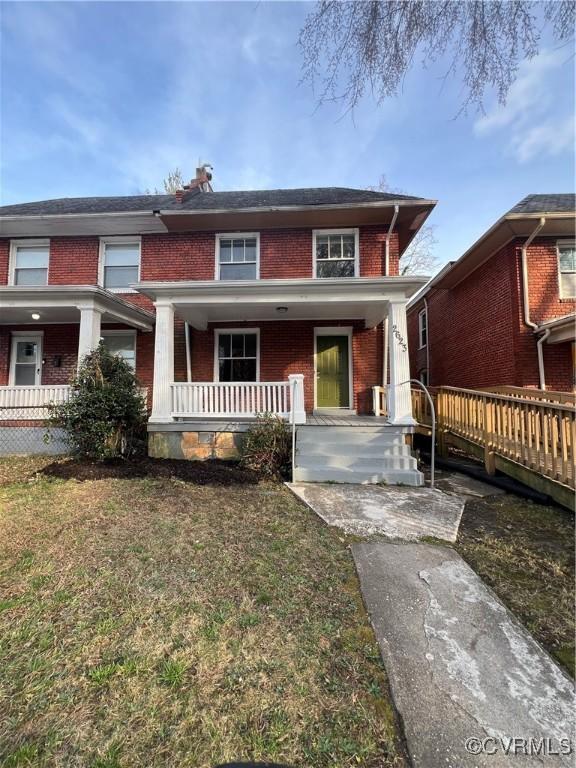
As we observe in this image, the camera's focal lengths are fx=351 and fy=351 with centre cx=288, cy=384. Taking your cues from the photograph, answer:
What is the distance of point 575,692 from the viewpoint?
1.89 m

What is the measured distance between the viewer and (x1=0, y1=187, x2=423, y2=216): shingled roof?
9172mm

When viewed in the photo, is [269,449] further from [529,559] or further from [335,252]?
[335,252]

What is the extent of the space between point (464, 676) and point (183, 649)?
5.33ft

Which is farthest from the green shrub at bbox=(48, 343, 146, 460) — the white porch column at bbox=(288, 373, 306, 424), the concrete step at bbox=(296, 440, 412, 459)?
the concrete step at bbox=(296, 440, 412, 459)

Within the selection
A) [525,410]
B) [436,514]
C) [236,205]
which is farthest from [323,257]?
[436,514]

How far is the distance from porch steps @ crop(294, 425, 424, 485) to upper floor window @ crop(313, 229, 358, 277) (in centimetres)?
464

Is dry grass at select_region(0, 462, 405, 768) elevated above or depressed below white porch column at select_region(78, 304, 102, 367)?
below

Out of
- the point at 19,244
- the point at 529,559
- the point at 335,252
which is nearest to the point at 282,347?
the point at 335,252

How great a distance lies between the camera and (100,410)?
21.7ft

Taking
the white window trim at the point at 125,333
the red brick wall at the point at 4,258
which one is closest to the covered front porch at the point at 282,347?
the white window trim at the point at 125,333

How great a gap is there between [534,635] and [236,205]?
10266mm

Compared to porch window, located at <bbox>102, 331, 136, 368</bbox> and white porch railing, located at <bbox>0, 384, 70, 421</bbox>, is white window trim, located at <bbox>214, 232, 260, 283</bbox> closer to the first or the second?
porch window, located at <bbox>102, 331, 136, 368</bbox>

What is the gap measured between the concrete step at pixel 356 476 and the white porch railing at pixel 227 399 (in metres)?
1.70

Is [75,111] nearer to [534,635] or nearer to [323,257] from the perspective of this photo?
[323,257]
